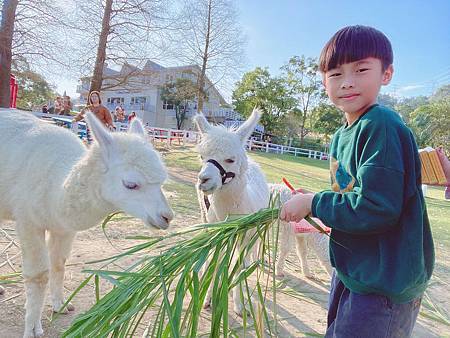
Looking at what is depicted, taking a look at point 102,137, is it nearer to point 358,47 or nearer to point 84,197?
point 84,197

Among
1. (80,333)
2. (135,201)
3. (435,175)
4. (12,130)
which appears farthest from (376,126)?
(12,130)

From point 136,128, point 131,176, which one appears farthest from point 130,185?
point 136,128

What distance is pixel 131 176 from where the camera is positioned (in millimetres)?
2213

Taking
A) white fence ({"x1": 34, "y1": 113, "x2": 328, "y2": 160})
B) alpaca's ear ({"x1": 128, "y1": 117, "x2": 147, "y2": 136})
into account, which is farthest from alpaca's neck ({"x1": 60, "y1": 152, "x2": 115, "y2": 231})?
white fence ({"x1": 34, "y1": 113, "x2": 328, "y2": 160})

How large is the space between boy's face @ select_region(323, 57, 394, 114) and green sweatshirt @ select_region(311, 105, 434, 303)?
0.07 metres

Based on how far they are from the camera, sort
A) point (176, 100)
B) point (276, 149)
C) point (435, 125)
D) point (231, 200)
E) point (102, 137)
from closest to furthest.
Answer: point (102, 137) < point (231, 200) < point (276, 149) < point (435, 125) < point (176, 100)

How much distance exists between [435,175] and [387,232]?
0.36 metres

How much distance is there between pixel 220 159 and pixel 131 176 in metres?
0.89

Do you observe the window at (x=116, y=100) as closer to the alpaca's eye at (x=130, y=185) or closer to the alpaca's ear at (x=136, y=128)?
the alpaca's ear at (x=136, y=128)

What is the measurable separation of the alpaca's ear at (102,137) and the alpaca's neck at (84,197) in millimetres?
80

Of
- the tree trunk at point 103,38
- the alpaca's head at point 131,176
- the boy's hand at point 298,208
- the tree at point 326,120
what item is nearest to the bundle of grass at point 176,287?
the boy's hand at point 298,208

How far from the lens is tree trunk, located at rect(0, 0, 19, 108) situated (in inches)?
381

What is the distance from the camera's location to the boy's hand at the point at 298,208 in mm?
1325

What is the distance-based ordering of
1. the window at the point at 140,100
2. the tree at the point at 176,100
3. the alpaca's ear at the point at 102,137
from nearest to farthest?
the alpaca's ear at the point at 102,137 < the tree at the point at 176,100 < the window at the point at 140,100
